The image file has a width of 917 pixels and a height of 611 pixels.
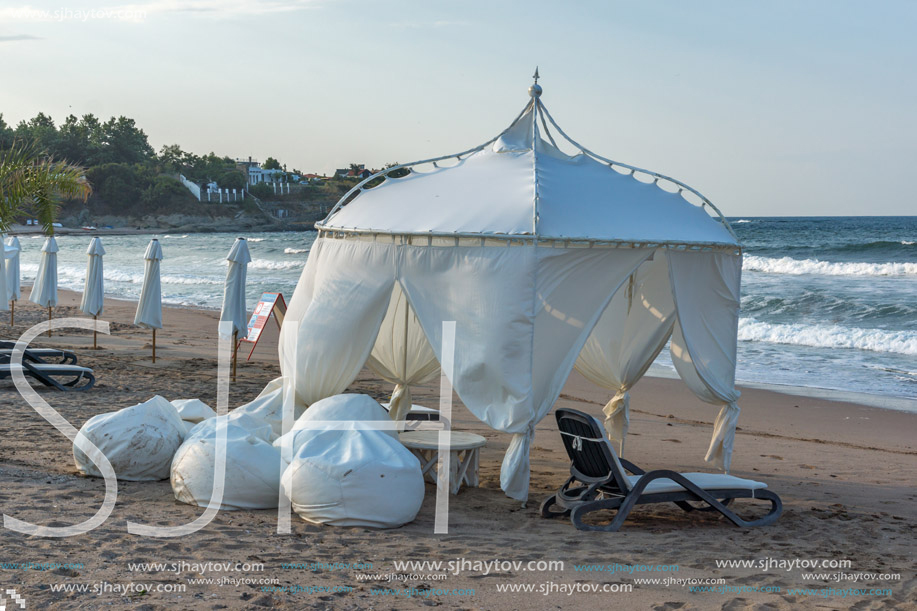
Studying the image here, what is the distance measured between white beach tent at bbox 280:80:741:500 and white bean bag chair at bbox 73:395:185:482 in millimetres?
1233

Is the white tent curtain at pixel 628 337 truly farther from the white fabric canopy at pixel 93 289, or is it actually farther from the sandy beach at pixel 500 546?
the white fabric canopy at pixel 93 289

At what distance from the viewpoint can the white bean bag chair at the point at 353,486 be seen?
5.23m

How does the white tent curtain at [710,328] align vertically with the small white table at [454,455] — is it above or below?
above

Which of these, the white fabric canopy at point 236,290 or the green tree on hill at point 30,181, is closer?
the green tree on hill at point 30,181

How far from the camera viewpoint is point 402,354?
820cm

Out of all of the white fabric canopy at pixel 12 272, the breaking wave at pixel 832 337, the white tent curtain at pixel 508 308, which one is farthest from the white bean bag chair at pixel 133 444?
the breaking wave at pixel 832 337

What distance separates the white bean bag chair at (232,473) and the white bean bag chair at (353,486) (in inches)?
7.7

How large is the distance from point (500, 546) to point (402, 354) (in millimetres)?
3413

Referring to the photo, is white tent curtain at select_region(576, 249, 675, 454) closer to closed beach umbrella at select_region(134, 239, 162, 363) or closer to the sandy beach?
the sandy beach

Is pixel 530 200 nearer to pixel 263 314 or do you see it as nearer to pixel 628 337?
pixel 628 337

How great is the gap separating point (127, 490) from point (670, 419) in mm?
6545

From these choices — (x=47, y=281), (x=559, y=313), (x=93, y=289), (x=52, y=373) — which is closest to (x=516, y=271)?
(x=559, y=313)

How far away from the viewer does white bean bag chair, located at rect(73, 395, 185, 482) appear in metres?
5.93

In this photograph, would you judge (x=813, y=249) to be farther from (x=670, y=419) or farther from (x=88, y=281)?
(x=88, y=281)
